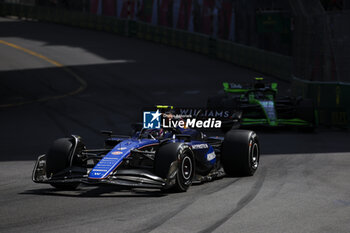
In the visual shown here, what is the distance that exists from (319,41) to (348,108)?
3166 millimetres

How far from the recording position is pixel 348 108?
2200cm

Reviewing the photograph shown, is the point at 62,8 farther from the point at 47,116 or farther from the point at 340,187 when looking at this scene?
the point at 340,187

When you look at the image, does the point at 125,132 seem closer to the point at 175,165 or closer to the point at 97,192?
the point at 97,192

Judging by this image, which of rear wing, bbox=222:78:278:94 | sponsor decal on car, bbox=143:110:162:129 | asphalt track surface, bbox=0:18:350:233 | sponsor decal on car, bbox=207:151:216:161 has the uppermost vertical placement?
sponsor decal on car, bbox=143:110:162:129

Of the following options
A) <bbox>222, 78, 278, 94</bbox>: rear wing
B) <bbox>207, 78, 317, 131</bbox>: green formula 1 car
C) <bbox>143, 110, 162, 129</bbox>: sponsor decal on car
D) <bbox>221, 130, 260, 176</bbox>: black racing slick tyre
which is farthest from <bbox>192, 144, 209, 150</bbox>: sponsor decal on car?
<bbox>222, 78, 278, 94</bbox>: rear wing

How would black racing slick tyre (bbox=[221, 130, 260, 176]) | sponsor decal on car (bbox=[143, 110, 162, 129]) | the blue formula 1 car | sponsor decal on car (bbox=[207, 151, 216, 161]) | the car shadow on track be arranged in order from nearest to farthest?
the blue formula 1 car → the car shadow on track → sponsor decal on car (bbox=[143, 110, 162, 129]) → sponsor decal on car (bbox=[207, 151, 216, 161]) → black racing slick tyre (bbox=[221, 130, 260, 176])

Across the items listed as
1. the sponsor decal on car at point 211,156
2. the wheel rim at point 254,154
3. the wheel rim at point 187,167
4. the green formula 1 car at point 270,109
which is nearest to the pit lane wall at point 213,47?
the green formula 1 car at point 270,109

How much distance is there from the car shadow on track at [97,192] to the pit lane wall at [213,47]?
39.2 feet

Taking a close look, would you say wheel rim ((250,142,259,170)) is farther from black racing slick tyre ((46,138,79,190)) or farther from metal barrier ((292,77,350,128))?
metal barrier ((292,77,350,128))

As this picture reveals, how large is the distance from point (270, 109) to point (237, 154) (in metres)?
8.20

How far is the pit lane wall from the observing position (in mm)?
22531

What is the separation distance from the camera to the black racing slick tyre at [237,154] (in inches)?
506

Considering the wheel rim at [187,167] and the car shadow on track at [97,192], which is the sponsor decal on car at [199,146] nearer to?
the wheel rim at [187,167]

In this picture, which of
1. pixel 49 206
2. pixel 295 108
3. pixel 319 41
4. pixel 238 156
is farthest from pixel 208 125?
pixel 319 41
